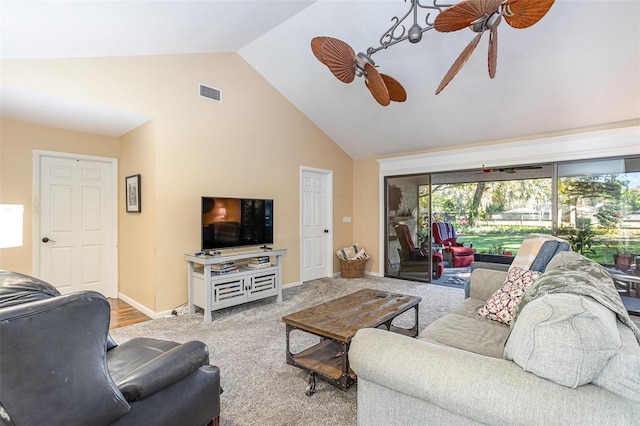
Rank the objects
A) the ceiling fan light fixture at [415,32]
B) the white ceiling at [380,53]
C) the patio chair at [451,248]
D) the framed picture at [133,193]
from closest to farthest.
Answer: the ceiling fan light fixture at [415,32]
the white ceiling at [380,53]
the framed picture at [133,193]
the patio chair at [451,248]

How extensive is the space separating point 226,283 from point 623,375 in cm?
335

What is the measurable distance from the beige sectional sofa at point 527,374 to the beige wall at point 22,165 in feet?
14.2

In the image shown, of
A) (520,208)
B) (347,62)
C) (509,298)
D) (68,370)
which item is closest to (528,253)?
(509,298)

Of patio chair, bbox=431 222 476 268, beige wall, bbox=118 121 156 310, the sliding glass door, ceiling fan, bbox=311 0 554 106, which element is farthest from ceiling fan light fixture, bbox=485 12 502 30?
patio chair, bbox=431 222 476 268

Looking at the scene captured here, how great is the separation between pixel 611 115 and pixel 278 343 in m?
4.52

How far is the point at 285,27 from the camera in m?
3.70

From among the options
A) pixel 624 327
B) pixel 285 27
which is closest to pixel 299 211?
pixel 285 27

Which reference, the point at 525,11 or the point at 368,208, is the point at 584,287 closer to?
the point at 525,11

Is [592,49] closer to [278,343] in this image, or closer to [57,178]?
[278,343]

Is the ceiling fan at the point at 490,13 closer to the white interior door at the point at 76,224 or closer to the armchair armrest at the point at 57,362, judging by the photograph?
the armchair armrest at the point at 57,362

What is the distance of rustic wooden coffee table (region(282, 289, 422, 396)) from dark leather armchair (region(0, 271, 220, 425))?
2.98ft

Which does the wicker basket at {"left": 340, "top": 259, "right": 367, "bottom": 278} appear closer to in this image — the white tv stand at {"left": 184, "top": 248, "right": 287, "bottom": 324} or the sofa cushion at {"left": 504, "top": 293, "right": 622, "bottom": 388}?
the white tv stand at {"left": 184, "top": 248, "right": 287, "bottom": 324}

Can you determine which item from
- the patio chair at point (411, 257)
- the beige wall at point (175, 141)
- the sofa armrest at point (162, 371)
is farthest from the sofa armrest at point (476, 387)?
the patio chair at point (411, 257)

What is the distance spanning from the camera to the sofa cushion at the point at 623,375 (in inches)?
36.4
